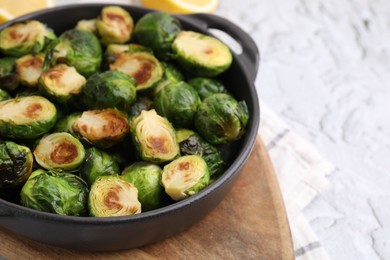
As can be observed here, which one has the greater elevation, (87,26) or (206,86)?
(87,26)

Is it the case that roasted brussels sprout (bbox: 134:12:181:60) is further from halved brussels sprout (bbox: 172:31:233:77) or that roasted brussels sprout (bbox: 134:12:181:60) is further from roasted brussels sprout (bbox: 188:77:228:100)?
roasted brussels sprout (bbox: 188:77:228:100)

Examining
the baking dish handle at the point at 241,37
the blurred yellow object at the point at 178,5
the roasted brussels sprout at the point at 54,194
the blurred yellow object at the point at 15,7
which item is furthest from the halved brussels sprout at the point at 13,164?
the blurred yellow object at the point at 178,5

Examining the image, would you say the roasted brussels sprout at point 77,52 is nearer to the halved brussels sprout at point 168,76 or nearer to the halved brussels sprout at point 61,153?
the halved brussels sprout at point 168,76

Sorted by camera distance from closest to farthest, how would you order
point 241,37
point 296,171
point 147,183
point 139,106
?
point 147,183
point 139,106
point 241,37
point 296,171

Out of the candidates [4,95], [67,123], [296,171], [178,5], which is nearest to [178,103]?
[67,123]

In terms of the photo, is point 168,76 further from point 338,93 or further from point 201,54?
point 338,93

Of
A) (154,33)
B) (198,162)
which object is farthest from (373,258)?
(154,33)
